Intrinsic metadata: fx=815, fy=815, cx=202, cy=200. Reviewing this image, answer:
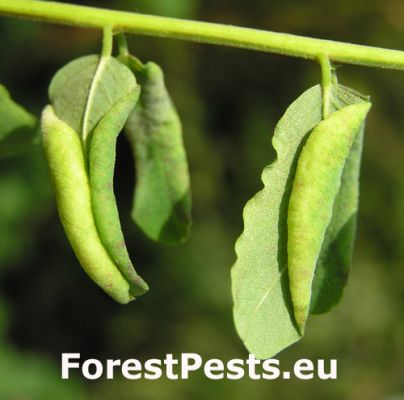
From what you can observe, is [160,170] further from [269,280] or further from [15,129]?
[269,280]

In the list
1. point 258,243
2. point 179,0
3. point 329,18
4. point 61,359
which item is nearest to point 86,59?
point 258,243

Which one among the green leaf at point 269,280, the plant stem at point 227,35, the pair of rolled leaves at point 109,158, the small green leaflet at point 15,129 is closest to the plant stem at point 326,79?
the plant stem at point 227,35

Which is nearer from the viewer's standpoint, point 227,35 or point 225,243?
point 227,35

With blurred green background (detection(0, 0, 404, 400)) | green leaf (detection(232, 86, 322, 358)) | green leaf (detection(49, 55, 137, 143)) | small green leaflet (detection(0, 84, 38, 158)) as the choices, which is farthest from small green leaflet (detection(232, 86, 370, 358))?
blurred green background (detection(0, 0, 404, 400))

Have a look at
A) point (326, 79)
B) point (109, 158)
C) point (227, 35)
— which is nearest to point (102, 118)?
point (109, 158)

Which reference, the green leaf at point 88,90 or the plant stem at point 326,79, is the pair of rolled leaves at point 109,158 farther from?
the plant stem at point 326,79

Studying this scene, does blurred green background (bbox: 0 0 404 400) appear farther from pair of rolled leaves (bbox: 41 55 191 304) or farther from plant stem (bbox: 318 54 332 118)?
plant stem (bbox: 318 54 332 118)
